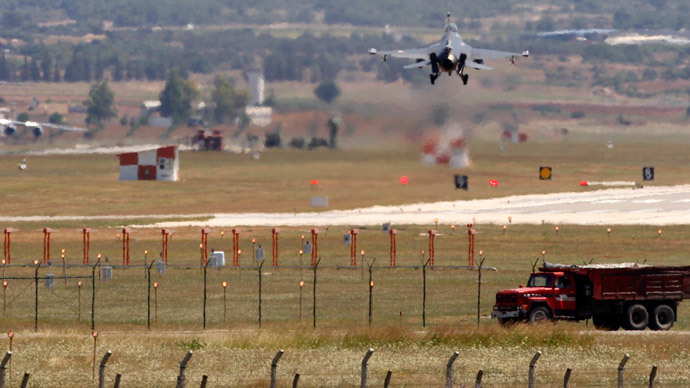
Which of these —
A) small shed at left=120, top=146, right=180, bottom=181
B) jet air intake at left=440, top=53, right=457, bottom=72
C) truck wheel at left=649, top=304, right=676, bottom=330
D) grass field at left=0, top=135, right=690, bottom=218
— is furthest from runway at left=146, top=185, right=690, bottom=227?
truck wheel at left=649, top=304, right=676, bottom=330

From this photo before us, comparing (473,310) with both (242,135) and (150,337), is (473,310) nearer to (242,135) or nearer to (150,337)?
(150,337)

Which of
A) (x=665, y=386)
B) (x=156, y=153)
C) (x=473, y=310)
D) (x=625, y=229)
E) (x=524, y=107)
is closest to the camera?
(x=665, y=386)

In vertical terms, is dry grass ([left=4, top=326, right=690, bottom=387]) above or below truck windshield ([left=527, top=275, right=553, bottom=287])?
below

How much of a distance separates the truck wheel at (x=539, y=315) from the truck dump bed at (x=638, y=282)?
1.97 meters

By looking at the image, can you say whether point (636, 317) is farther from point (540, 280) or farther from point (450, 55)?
point (450, 55)

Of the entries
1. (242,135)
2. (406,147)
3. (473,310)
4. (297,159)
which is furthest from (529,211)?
(242,135)

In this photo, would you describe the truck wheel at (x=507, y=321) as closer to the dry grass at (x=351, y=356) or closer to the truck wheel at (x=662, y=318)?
the dry grass at (x=351, y=356)

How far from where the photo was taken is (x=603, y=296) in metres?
53.1

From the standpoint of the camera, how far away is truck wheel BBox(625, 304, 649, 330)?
53531mm

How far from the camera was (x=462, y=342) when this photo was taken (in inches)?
1816

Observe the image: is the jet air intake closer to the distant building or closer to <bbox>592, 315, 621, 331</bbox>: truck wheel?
<bbox>592, 315, 621, 331</bbox>: truck wheel

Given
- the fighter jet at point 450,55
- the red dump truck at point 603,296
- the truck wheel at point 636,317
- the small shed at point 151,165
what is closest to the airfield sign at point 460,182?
the small shed at point 151,165

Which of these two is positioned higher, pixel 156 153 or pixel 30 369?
pixel 156 153

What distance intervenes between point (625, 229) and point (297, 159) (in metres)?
61.7
